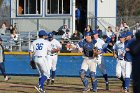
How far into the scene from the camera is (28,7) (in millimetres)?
31516

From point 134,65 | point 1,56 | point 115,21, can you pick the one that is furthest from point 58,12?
point 134,65

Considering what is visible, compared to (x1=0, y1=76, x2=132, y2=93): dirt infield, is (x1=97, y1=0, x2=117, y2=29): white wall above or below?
above

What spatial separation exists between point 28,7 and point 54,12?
1985 mm

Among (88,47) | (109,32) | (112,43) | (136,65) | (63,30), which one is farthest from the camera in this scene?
(63,30)

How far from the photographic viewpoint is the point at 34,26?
1200 inches

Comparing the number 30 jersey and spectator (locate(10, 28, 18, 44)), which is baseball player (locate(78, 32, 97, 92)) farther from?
spectator (locate(10, 28, 18, 44))

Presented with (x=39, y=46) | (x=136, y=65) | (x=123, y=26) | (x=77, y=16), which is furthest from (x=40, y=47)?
(x=77, y=16)

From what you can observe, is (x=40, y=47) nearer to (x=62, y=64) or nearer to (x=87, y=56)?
(x=87, y=56)

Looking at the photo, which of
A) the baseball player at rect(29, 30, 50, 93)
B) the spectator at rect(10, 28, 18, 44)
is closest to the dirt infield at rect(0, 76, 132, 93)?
the baseball player at rect(29, 30, 50, 93)

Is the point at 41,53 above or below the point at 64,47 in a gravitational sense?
above

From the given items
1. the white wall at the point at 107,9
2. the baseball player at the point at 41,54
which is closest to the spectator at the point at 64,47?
the white wall at the point at 107,9

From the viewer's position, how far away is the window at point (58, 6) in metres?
30.5

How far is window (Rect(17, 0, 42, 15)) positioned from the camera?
31.2 meters

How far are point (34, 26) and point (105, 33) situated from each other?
5.87 meters
